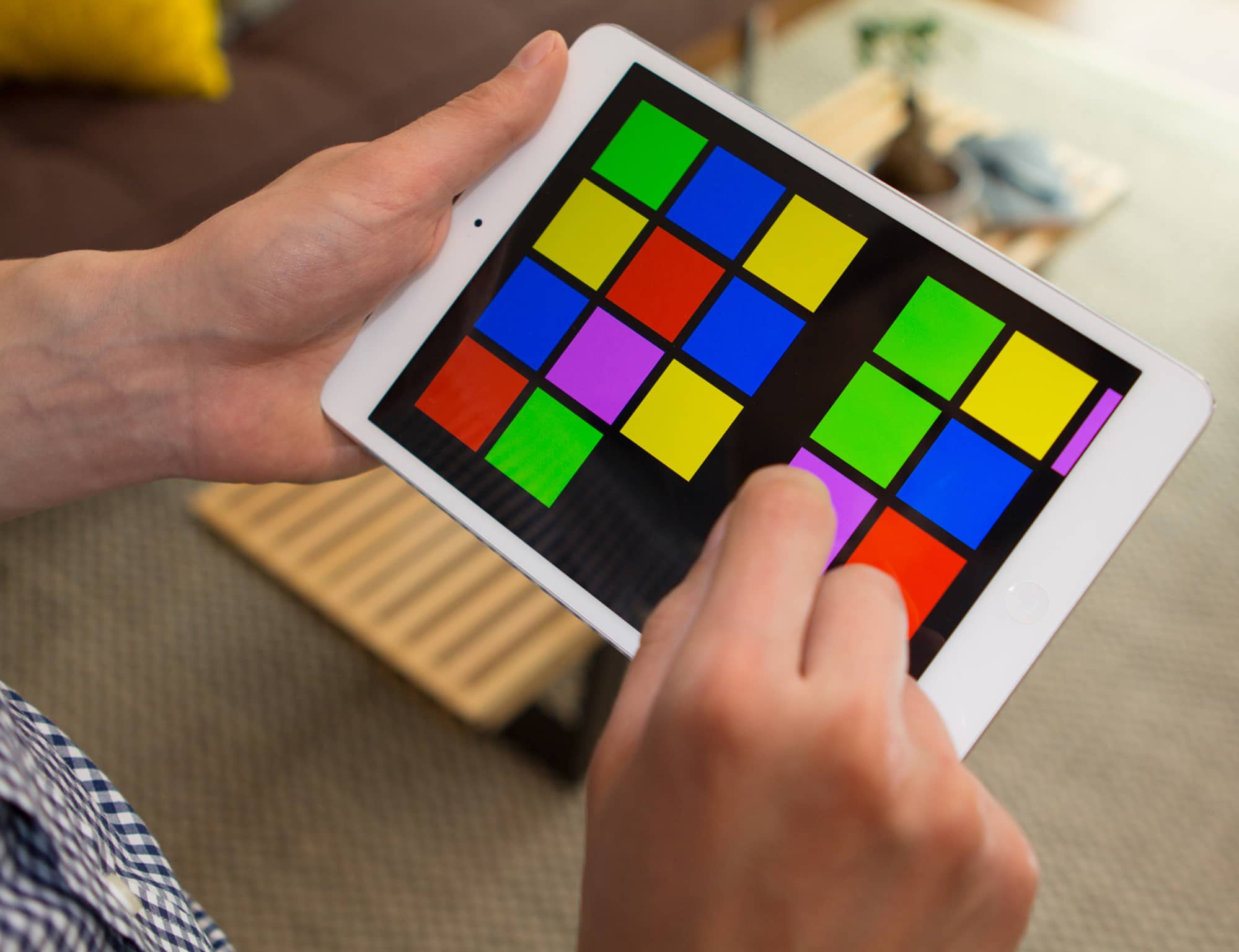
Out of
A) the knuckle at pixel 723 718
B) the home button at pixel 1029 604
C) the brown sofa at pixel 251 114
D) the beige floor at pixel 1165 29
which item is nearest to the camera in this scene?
the knuckle at pixel 723 718

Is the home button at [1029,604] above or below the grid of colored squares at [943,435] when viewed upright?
below

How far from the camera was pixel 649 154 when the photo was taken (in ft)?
2.35

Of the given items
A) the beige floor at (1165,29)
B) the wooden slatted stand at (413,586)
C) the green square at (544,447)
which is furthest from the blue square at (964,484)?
the beige floor at (1165,29)

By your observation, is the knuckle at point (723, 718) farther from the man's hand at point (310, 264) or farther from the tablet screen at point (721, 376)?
the man's hand at point (310, 264)

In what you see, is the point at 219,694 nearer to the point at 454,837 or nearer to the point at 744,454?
the point at 454,837

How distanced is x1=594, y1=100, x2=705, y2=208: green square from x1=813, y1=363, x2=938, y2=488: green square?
0.20m

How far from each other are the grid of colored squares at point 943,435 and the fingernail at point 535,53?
0.33 meters

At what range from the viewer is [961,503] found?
64 centimetres

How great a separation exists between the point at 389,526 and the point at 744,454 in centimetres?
78

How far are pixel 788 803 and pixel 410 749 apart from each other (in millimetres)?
1107

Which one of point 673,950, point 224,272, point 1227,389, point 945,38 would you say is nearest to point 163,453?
point 224,272

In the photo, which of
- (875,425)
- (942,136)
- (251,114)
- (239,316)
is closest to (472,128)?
(239,316)

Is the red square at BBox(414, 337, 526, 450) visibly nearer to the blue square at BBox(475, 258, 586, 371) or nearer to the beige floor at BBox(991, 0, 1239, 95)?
the blue square at BBox(475, 258, 586, 371)

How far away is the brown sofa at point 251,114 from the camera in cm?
136
